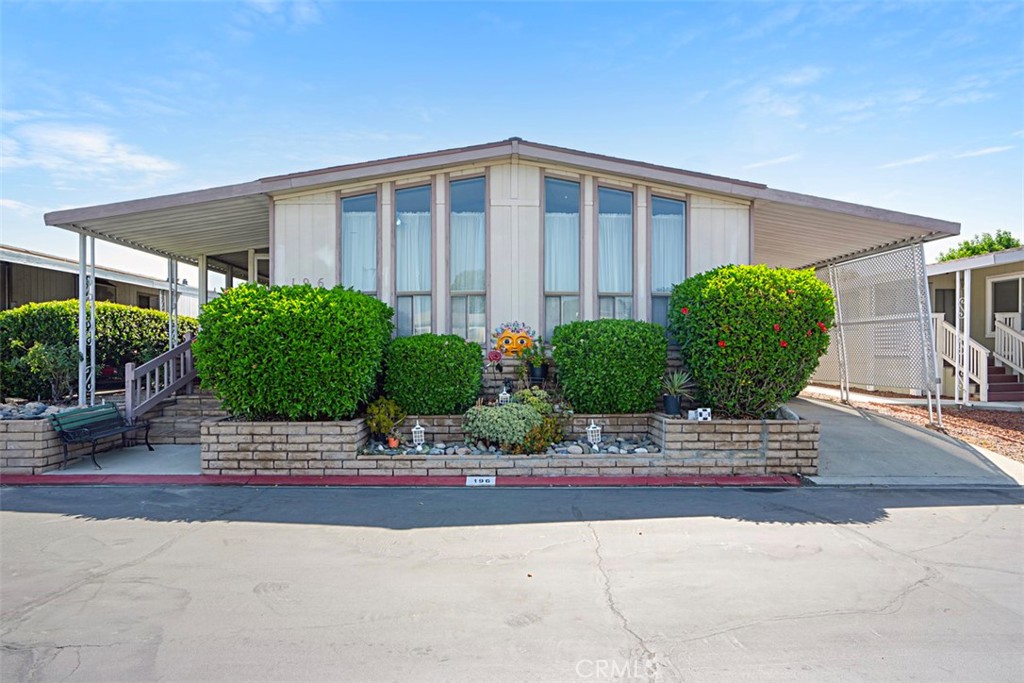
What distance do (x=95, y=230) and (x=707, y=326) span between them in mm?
9362

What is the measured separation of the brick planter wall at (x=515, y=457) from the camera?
708 centimetres

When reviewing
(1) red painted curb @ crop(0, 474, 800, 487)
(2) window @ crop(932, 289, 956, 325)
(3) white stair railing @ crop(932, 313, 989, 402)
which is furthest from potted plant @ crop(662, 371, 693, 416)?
(2) window @ crop(932, 289, 956, 325)

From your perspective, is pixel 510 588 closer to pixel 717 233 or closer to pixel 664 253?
pixel 664 253

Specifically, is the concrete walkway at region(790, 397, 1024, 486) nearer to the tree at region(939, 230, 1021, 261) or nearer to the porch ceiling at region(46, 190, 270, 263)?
the porch ceiling at region(46, 190, 270, 263)

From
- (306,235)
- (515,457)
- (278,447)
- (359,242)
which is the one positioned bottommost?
(515,457)

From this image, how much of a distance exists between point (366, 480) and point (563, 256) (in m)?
4.38

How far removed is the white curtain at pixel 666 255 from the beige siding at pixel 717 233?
172 mm

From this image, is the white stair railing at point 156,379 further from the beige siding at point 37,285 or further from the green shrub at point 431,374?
the beige siding at point 37,285

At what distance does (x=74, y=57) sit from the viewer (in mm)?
8367

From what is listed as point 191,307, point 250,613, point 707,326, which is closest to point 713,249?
point 707,326

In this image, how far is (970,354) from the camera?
42.0ft

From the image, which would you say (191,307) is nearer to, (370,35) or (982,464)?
(370,35)

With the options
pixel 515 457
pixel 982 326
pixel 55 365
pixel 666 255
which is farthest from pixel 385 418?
pixel 982 326

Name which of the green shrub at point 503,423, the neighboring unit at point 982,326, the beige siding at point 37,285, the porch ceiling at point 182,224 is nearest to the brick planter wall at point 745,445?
the green shrub at point 503,423
